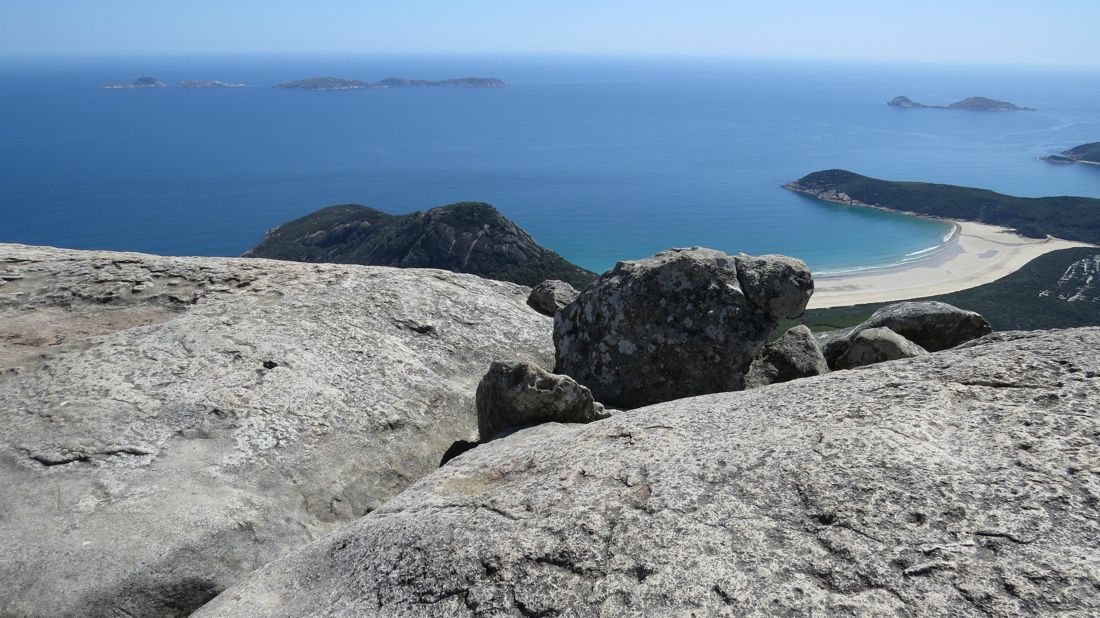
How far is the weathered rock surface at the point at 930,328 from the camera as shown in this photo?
42.0 feet

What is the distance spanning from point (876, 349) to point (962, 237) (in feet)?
571

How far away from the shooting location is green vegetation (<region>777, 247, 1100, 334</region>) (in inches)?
3752

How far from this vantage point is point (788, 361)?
11.8 meters

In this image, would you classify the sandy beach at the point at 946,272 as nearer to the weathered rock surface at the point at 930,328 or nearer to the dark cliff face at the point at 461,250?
the dark cliff face at the point at 461,250

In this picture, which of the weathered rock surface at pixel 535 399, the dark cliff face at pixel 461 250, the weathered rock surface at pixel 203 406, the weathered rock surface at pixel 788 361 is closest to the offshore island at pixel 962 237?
the dark cliff face at pixel 461 250

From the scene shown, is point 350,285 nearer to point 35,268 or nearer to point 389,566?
point 35,268

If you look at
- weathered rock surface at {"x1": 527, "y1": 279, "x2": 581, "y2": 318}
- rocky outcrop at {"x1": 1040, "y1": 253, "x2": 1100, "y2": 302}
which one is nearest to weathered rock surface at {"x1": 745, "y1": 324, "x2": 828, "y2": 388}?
weathered rock surface at {"x1": 527, "y1": 279, "x2": 581, "y2": 318}

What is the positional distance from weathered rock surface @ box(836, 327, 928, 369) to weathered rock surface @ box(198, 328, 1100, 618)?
340 centimetres

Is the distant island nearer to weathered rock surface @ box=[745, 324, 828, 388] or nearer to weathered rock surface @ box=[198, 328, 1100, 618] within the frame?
weathered rock surface @ box=[745, 324, 828, 388]

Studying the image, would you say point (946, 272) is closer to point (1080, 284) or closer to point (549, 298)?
point (1080, 284)

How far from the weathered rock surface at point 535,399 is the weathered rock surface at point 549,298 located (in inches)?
219

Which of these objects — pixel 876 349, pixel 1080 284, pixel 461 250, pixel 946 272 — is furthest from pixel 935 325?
pixel 946 272

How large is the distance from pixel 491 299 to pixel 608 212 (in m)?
175

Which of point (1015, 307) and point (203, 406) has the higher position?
point (203, 406)
